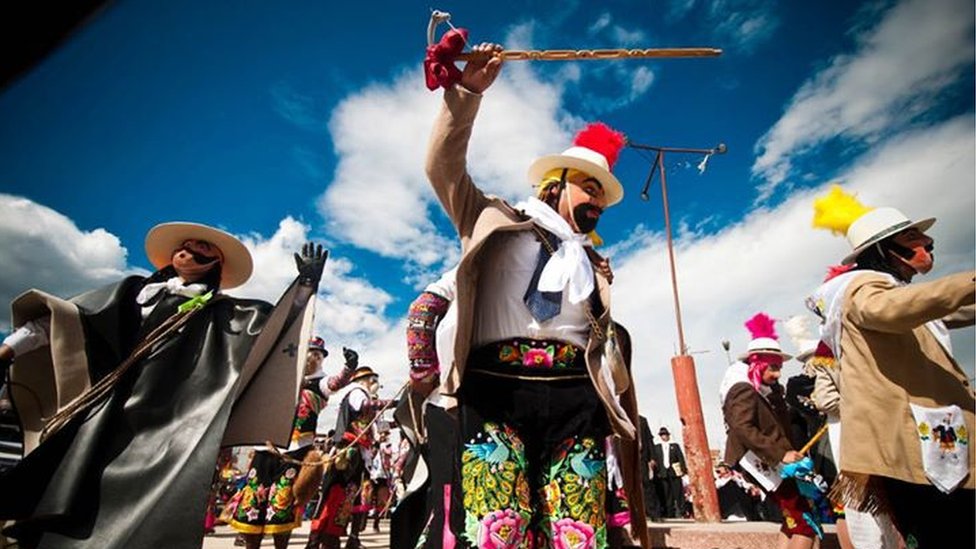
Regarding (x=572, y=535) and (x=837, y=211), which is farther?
(x=837, y=211)

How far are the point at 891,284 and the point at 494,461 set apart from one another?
2.21 m

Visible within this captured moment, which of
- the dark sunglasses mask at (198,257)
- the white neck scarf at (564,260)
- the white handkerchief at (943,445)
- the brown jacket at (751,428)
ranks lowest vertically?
the white handkerchief at (943,445)

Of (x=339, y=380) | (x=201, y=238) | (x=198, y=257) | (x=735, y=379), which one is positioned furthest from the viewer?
(x=339, y=380)

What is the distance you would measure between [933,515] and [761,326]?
4.11m

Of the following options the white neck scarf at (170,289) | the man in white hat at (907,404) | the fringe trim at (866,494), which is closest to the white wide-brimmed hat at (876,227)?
the man in white hat at (907,404)

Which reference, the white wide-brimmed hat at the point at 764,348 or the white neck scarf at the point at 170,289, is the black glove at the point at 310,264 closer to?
the white neck scarf at the point at 170,289

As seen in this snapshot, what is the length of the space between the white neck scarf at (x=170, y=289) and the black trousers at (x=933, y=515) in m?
4.39

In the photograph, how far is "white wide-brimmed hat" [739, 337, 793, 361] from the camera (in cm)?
549

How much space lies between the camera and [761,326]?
625 centimetres

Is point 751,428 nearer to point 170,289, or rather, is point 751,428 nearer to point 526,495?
point 526,495

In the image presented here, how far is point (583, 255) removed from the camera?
251cm

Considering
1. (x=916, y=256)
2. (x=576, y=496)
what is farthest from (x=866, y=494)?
(x=576, y=496)

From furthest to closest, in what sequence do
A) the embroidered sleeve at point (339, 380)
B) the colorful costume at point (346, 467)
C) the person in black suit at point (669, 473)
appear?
the person in black suit at point (669, 473), the embroidered sleeve at point (339, 380), the colorful costume at point (346, 467)

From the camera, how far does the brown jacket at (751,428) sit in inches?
172
